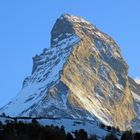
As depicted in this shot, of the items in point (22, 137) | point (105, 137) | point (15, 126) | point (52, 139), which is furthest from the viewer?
point (105, 137)

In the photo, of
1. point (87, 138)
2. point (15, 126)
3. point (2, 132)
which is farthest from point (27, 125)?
point (2, 132)

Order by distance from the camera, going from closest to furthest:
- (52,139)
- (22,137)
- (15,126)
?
(22,137) < (52,139) < (15,126)

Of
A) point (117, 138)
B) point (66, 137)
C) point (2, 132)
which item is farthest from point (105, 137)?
point (2, 132)

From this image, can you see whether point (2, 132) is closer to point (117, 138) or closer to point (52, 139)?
point (52, 139)

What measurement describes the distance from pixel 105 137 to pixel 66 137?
81.4 ft

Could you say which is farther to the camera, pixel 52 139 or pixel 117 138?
pixel 117 138

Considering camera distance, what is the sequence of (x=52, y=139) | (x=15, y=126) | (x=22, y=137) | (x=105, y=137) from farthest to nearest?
(x=105, y=137)
(x=15, y=126)
(x=52, y=139)
(x=22, y=137)

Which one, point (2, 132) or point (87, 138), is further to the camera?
point (87, 138)

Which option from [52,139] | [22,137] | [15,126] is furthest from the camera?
[15,126]

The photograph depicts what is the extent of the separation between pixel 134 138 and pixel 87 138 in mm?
20748

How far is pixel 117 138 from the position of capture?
650ft

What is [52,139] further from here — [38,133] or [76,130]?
[76,130]

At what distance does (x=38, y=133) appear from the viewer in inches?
6535

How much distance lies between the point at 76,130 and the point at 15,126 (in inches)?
1043
